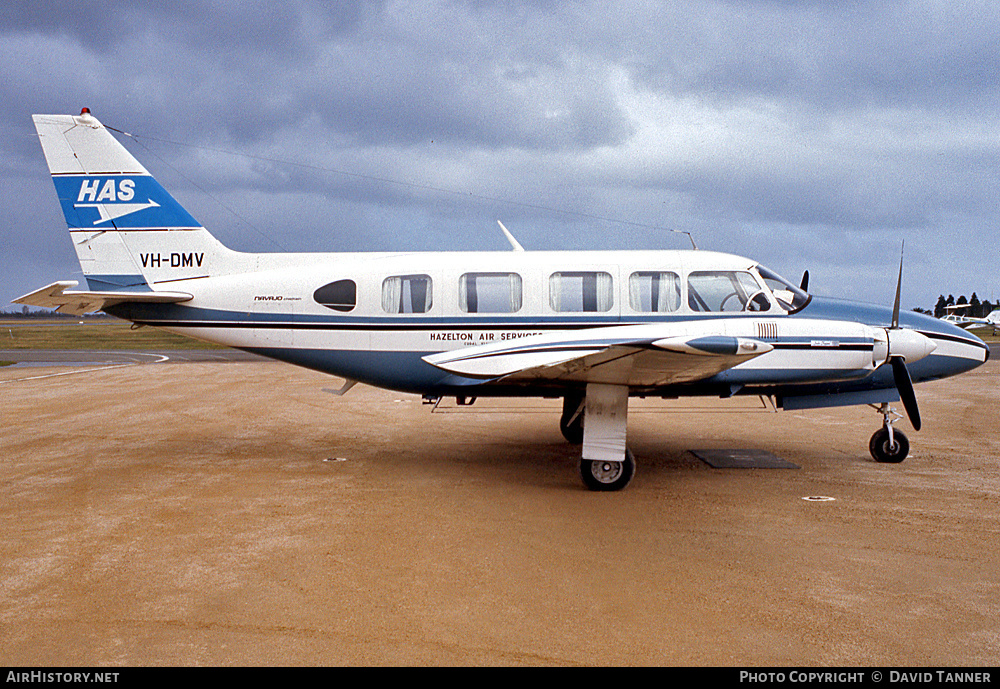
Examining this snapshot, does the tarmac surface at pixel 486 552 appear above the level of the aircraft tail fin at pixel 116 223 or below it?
below

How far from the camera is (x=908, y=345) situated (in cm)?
817

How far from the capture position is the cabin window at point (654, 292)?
8852 millimetres

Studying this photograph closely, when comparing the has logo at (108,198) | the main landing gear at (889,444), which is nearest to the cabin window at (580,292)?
the main landing gear at (889,444)

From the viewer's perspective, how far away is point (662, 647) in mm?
4133

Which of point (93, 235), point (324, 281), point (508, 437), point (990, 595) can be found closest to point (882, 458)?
point (990, 595)

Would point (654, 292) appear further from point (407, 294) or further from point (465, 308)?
point (407, 294)

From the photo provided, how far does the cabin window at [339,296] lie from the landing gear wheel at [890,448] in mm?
7732

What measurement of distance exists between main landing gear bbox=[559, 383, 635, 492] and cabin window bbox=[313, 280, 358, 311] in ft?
11.8

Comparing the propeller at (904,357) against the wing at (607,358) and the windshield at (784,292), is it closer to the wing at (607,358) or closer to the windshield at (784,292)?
the windshield at (784,292)

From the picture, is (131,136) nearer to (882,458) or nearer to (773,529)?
(773,529)

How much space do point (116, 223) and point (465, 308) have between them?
5.72 meters

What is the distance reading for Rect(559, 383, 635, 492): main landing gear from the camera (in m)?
7.85

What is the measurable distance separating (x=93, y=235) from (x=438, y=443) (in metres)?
6.32

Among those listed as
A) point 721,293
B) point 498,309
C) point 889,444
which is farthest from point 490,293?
point 889,444
